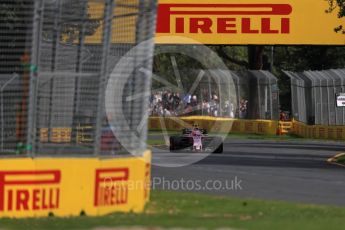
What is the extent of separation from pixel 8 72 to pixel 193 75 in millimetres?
40984

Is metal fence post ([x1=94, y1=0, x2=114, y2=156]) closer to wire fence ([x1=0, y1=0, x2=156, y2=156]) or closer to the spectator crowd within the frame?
wire fence ([x1=0, y1=0, x2=156, y2=156])

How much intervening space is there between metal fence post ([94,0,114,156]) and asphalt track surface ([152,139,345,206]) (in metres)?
4.44

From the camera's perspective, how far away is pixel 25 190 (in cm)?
1199

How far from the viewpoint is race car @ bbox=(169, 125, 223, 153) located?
28391 millimetres

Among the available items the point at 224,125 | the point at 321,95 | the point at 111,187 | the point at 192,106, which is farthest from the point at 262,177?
the point at 192,106

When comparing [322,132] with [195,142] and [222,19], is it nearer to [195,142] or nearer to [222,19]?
[222,19]

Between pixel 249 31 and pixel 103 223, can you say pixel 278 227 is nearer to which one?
pixel 103 223

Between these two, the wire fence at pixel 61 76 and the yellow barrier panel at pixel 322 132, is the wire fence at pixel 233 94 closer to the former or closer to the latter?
the yellow barrier panel at pixel 322 132

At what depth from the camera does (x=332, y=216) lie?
1295 centimetres

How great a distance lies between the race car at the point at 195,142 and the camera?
28391 mm

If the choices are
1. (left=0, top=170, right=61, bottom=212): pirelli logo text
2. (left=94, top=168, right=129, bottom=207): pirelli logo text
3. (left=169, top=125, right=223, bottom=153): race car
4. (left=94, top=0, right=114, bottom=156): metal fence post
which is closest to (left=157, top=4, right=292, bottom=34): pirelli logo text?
(left=169, top=125, right=223, bottom=153): race car

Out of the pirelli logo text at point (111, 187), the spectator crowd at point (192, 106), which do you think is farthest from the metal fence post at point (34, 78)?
the spectator crowd at point (192, 106)

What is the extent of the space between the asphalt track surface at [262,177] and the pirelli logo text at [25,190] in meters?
5.01

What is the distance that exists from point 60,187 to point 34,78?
1619mm
